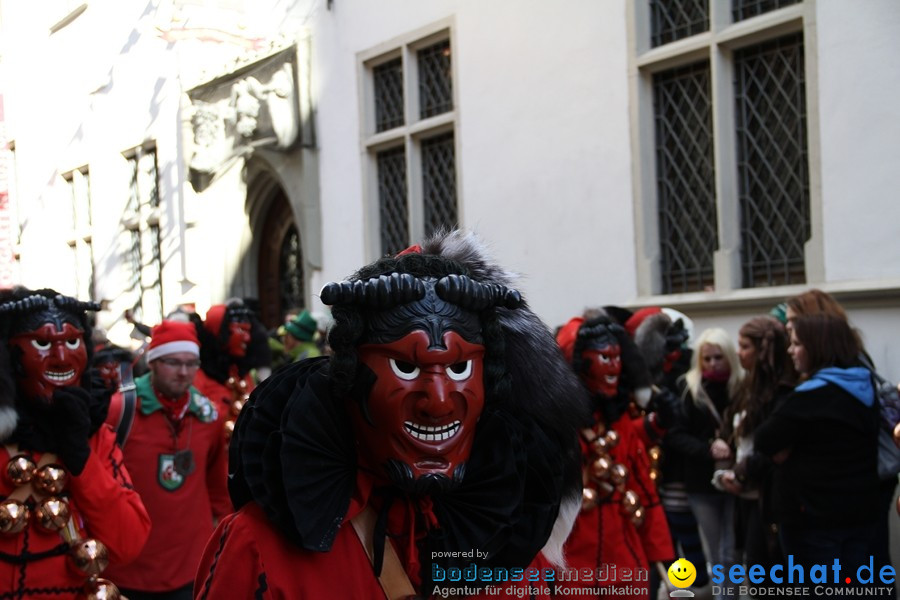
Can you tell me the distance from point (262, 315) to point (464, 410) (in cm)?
1270

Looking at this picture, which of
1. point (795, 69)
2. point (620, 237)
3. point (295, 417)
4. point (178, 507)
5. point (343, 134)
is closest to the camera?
point (295, 417)

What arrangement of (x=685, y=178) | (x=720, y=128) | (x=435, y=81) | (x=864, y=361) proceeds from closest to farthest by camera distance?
(x=864, y=361) < (x=720, y=128) < (x=685, y=178) < (x=435, y=81)

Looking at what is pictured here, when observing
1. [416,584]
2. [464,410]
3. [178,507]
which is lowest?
[178,507]

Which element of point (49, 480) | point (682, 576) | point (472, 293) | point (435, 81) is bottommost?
point (682, 576)

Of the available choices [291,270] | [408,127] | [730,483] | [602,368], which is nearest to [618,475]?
[602,368]

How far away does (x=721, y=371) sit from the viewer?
6156mm

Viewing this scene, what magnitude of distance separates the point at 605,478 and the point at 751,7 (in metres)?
4.72

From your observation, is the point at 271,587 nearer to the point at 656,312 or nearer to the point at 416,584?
the point at 416,584

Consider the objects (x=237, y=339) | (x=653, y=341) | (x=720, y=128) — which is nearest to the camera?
(x=653, y=341)

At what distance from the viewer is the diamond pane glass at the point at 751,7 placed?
25.6ft

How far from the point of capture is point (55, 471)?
12.3 feet

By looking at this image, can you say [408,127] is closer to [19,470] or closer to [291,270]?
[291,270]

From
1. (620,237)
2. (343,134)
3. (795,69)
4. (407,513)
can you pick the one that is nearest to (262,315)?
(343,134)

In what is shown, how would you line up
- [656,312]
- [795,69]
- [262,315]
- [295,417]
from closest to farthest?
[295,417], [656,312], [795,69], [262,315]
